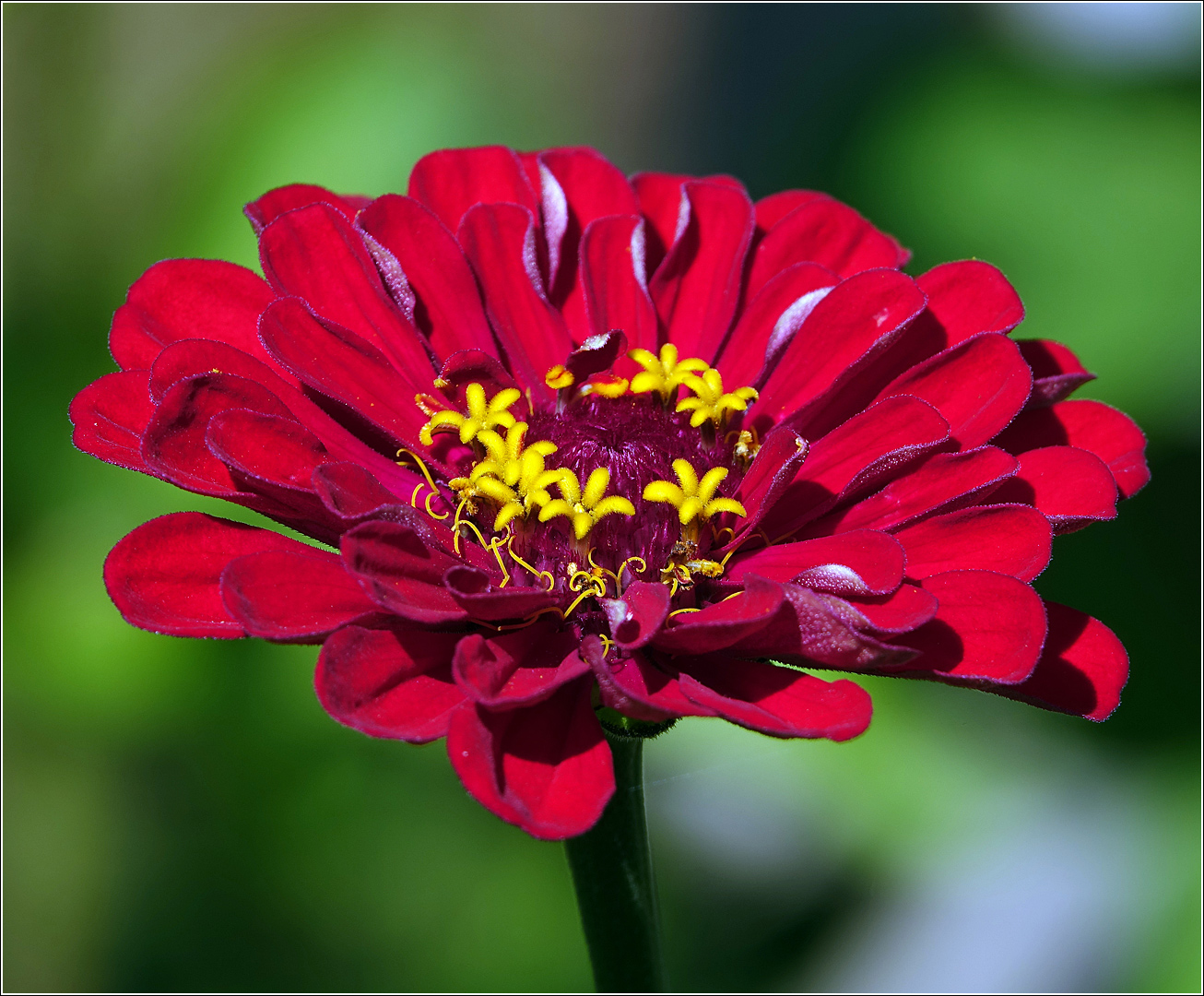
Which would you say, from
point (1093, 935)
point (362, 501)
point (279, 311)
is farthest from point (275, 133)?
point (1093, 935)

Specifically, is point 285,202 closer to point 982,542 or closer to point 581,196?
point 581,196

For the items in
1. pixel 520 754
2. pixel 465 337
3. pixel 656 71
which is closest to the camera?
pixel 520 754

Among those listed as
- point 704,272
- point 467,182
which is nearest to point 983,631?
point 704,272

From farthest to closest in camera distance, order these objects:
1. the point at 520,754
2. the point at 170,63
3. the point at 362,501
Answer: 1. the point at 170,63
2. the point at 362,501
3. the point at 520,754

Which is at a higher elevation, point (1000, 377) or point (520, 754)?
point (1000, 377)

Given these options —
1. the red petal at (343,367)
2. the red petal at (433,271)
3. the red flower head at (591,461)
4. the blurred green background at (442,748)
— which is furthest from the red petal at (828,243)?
the blurred green background at (442,748)

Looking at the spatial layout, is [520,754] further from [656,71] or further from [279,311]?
[656,71]
